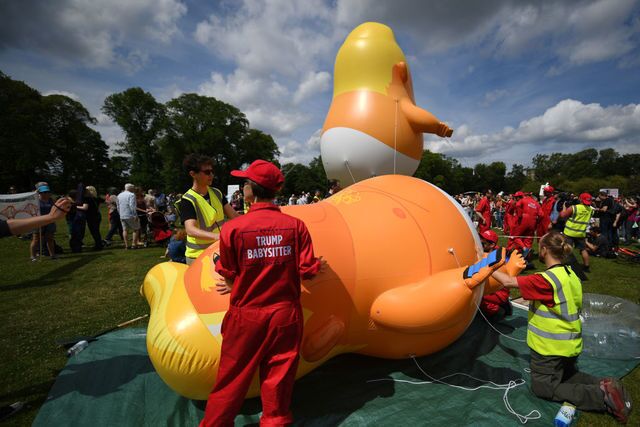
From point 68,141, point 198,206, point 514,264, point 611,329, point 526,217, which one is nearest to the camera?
point 514,264

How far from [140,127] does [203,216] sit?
37340 mm

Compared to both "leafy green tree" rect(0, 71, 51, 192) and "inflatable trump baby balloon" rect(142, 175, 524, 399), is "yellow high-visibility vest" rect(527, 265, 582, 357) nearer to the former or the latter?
"inflatable trump baby balloon" rect(142, 175, 524, 399)

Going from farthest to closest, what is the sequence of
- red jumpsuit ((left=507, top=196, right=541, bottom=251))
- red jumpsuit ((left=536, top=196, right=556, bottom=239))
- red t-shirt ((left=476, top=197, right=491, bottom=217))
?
red t-shirt ((left=476, top=197, right=491, bottom=217)), red jumpsuit ((left=536, top=196, right=556, bottom=239)), red jumpsuit ((left=507, top=196, right=541, bottom=251))

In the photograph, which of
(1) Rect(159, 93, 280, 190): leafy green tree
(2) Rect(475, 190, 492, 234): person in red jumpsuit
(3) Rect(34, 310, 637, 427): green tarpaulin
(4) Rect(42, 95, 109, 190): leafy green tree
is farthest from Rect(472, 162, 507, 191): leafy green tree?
(3) Rect(34, 310, 637, 427): green tarpaulin

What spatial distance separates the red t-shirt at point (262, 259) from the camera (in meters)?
1.75

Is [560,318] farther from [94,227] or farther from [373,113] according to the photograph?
[94,227]

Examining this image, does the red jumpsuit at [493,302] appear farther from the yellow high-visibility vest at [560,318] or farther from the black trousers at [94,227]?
the black trousers at [94,227]

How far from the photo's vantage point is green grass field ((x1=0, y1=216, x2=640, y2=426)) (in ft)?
9.59

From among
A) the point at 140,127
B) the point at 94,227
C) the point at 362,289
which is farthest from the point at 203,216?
the point at 140,127

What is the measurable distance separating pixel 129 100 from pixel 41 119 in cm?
787

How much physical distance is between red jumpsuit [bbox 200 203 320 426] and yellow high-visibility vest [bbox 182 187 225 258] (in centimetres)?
131

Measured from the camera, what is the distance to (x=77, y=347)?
3.42 metres

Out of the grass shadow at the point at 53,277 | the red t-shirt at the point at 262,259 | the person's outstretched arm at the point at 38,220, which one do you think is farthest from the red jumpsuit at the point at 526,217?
the grass shadow at the point at 53,277

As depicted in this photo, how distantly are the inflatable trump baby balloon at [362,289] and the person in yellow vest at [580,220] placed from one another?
6.00 m
